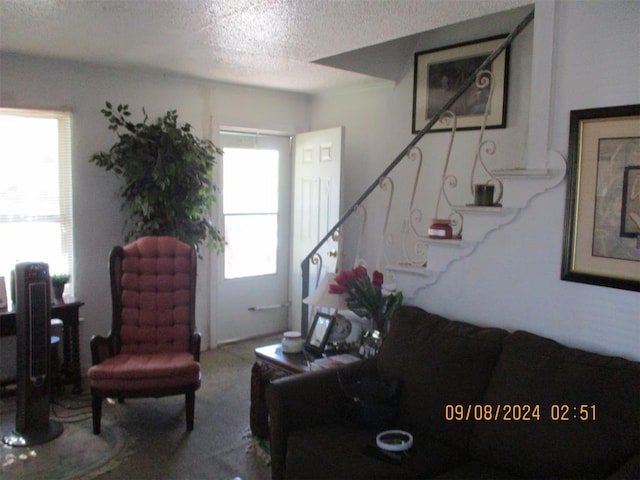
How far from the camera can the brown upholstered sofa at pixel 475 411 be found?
73.1 inches

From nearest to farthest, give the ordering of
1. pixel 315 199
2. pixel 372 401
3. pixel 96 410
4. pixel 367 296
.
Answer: pixel 372 401, pixel 367 296, pixel 96 410, pixel 315 199

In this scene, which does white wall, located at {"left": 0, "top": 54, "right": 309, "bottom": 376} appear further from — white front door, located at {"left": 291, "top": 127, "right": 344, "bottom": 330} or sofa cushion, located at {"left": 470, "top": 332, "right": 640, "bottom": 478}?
sofa cushion, located at {"left": 470, "top": 332, "right": 640, "bottom": 478}

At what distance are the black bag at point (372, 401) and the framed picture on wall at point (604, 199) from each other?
91 cm

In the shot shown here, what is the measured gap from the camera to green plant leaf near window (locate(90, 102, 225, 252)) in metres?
3.64

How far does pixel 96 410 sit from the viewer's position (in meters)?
3.07

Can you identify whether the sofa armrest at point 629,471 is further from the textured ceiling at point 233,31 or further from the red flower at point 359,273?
the textured ceiling at point 233,31

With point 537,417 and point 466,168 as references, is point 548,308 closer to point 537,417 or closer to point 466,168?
point 537,417

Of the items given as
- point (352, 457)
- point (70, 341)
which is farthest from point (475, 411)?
point (70, 341)

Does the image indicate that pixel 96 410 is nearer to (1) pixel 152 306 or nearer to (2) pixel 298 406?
(1) pixel 152 306

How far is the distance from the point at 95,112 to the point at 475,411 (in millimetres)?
3306

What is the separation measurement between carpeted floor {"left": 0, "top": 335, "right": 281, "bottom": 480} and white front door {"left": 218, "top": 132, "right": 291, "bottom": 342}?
1.18m

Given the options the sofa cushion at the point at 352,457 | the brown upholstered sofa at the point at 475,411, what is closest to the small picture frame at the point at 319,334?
the brown upholstered sofa at the point at 475,411

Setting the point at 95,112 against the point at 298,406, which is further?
the point at 95,112

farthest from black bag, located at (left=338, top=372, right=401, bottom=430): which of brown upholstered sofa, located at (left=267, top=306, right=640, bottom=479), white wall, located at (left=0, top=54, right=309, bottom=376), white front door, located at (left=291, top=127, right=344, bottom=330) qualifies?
white wall, located at (left=0, top=54, right=309, bottom=376)
